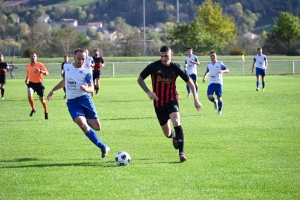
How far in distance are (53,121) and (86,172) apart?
27.4 ft

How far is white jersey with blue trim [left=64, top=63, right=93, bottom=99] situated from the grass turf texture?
3.82ft

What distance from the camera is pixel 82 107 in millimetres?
11086

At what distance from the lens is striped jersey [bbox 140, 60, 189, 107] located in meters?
10.7

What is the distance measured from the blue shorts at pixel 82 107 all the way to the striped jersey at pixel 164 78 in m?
1.13

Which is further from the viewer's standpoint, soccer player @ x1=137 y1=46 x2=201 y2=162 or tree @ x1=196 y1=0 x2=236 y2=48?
tree @ x1=196 y1=0 x2=236 y2=48

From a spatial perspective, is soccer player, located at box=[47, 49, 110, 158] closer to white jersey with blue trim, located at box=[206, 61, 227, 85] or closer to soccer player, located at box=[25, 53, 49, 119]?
soccer player, located at box=[25, 53, 49, 119]

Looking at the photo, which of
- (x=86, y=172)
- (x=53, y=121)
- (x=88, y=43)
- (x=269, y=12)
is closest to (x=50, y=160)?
(x=86, y=172)

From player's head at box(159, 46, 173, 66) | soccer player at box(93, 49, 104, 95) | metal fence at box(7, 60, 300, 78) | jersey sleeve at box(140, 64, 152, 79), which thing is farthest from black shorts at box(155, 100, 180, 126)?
metal fence at box(7, 60, 300, 78)

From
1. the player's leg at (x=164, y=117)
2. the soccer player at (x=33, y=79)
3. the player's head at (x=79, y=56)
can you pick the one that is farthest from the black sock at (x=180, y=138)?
the soccer player at (x=33, y=79)

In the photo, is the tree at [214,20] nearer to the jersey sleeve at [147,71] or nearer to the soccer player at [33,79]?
the soccer player at [33,79]

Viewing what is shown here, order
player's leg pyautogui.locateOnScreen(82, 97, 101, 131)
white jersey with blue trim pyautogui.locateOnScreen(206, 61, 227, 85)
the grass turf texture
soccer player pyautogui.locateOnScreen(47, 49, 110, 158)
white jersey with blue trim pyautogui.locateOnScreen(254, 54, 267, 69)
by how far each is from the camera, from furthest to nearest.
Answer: white jersey with blue trim pyautogui.locateOnScreen(254, 54, 267, 69) → white jersey with blue trim pyautogui.locateOnScreen(206, 61, 227, 85) → player's leg pyautogui.locateOnScreen(82, 97, 101, 131) → soccer player pyautogui.locateOnScreen(47, 49, 110, 158) → the grass turf texture

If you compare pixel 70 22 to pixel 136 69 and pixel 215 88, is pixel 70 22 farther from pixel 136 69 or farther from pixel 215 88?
pixel 215 88

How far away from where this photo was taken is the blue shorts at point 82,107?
10986mm

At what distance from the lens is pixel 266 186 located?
8430 millimetres
